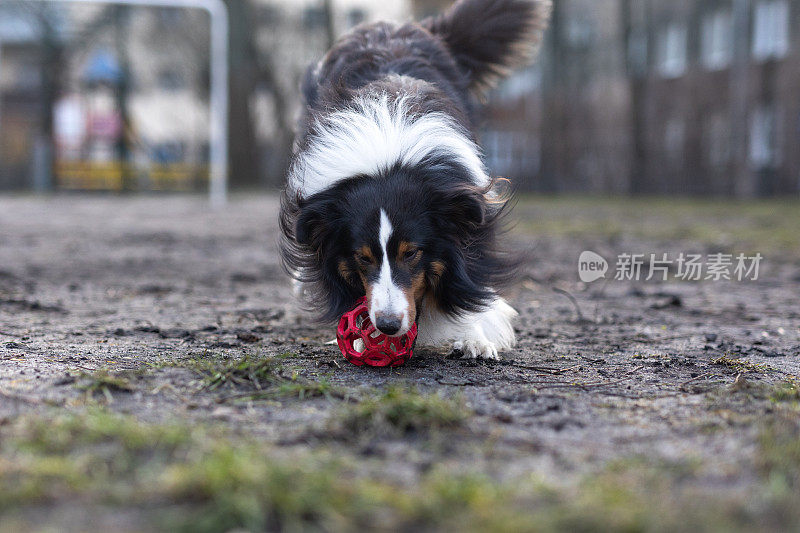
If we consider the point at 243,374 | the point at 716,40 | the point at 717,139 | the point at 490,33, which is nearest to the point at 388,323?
the point at 243,374

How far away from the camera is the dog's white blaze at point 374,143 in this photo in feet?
12.2

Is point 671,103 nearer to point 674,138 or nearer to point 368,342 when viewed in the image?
point 674,138

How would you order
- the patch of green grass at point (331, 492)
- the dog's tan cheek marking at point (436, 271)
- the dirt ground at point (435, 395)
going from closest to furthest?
the patch of green grass at point (331, 492) < the dirt ground at point (435, 395) < the dog's tan cheek marking at point (436, 271)

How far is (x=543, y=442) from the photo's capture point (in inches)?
96.6

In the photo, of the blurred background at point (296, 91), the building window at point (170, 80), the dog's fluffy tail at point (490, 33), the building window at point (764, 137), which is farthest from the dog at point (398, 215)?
the building window at point (170, 80)

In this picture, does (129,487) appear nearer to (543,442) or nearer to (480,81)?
(543,442)

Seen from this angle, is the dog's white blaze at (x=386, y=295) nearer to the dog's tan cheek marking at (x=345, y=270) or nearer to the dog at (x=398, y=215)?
the dog at (x=398, y=215)

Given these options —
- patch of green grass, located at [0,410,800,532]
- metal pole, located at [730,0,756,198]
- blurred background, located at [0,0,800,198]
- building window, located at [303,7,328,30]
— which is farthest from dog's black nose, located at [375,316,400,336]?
building window, located at [303,7,328,30]

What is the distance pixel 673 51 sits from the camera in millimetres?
24234

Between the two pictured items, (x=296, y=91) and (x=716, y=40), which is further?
(x=296, y=91)

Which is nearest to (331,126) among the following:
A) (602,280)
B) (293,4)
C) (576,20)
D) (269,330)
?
(269,330)

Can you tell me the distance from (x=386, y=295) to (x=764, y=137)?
19.9 m

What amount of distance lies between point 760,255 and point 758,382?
489 centimetres

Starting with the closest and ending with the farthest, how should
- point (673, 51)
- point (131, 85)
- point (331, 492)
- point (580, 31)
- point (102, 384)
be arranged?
point (331, 492), point (102, 384), point (131, 85), point (673, 51), point (580, 31)
